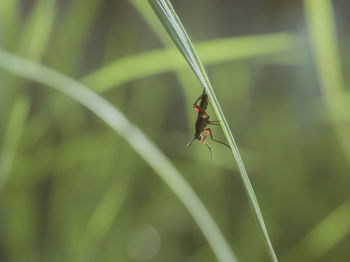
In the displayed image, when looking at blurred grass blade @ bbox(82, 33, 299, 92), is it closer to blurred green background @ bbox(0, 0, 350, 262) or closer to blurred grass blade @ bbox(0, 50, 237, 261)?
blurred green background @ bbox(0, 0, 350, 262)

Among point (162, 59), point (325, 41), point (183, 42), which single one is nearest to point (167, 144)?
point (162, 59)

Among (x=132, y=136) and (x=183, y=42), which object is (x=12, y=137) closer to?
(x=132, y=136)

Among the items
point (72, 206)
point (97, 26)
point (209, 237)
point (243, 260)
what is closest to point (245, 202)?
point (243, 260)

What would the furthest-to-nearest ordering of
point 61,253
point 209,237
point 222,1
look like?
point 222,1 < point 61,253 < point 209,237

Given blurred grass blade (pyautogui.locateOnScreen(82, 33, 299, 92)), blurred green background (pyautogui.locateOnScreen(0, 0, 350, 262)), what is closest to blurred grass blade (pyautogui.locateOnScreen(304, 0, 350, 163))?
blurred green background (pyautogui.locateOnScreen(0, 0, 350, 262))

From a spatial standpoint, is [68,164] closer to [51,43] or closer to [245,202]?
[51,43]

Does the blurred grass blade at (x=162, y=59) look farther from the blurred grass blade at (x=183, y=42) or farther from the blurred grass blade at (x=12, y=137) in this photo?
the blurred grass blade at (x=183, y=42)

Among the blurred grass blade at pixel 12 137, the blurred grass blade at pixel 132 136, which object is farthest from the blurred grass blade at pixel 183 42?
the blurred grass blade at pixel 12 137
